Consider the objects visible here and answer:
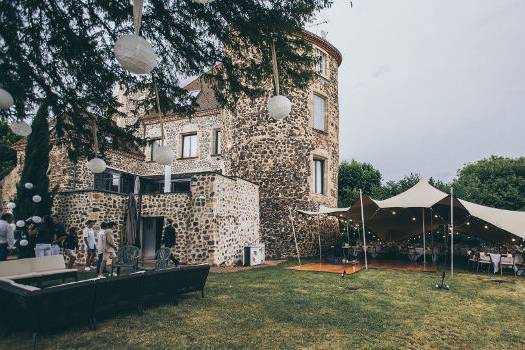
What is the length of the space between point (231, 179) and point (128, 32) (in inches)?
296

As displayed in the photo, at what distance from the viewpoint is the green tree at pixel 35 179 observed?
11.0m

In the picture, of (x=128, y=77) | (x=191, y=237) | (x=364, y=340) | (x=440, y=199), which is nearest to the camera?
(x=364, y=340)

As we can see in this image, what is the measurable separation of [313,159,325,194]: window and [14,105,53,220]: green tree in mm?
9897

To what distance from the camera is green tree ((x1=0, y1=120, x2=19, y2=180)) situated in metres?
19.0

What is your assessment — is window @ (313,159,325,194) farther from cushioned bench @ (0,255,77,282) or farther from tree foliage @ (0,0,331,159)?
cushioned bench @ (0,255,77,282)

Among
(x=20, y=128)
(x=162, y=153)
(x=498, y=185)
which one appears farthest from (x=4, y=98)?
(x=498, y=185)

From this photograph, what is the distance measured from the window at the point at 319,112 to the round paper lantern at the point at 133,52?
12405 mm

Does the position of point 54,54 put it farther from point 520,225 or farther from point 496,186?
point 496,186

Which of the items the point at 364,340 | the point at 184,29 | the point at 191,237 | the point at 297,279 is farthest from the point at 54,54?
the point at 191,237

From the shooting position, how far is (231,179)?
1188 cm

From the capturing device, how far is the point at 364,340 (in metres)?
3.94

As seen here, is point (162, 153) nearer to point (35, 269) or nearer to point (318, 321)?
point (318, 321)

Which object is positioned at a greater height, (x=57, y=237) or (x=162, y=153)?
(x=162, y=153)

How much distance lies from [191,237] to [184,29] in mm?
7725
